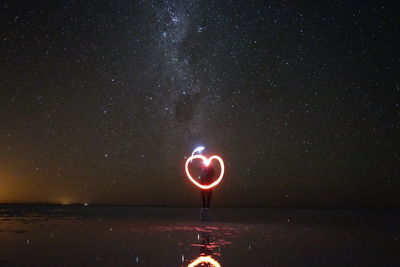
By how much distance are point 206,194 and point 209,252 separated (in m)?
11.1

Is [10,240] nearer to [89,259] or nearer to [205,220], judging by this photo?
[89,259]

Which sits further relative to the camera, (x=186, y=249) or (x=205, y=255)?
(x=186, y=249)

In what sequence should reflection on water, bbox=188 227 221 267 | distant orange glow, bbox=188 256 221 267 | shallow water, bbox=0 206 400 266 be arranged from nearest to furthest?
1. distant orange glow, bbox=188 256 221 267
2. reflection on water, bbox=188 227 221 267
3. shallow water, bbox=0 206 400 266

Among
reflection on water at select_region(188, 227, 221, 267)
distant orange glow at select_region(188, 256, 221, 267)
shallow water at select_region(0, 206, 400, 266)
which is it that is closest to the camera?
distant orange glow at select_region(188, 256, 221, 267)

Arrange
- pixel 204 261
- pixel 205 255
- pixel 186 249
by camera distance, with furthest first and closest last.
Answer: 1. pixel 186 249
2. pixel 205 255
3. pixel 204 261

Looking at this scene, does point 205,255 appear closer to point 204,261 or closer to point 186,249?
point 204,261

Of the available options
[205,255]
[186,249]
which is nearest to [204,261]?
[205,255]

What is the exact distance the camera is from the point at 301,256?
10.2 meters


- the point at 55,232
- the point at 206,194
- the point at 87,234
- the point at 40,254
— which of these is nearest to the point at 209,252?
the point at 40,254

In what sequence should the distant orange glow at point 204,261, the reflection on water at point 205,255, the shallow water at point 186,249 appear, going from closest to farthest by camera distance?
the distant orange glow at point 204,261 < the reflection on water at point 205,255 < the shallow water at point 186,249

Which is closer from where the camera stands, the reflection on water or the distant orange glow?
the distant orange glow

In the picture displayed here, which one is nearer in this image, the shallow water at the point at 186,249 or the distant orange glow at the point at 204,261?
the distant orange glow at the point at 204,261

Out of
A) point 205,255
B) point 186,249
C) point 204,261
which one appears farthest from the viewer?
point 186,249

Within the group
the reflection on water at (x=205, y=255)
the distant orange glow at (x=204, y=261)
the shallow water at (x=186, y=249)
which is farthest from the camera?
the shallow water at (x=186, y=249)
